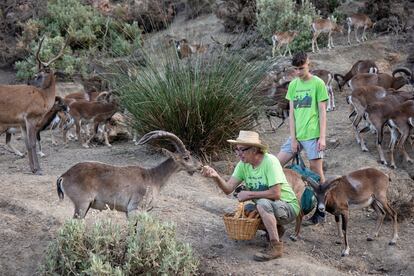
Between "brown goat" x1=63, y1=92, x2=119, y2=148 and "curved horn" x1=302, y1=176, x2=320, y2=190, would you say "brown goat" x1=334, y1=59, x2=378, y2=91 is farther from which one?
"curved horn" x1=302, y1=176, x2=320, y2=190

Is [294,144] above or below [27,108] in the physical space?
above

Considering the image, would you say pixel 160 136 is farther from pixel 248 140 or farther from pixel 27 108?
pixel 27 108

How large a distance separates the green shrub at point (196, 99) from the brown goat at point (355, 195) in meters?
3.28

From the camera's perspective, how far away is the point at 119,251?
709cm

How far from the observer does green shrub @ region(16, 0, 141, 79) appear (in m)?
20.2

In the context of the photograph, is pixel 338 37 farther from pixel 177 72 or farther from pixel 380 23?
pixel 177 72

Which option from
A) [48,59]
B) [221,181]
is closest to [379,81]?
[221,181]

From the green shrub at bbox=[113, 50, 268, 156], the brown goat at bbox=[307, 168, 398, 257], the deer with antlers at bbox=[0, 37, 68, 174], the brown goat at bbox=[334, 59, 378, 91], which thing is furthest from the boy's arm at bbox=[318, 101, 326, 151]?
the brown goat at bbox=[334, 59, 378, 91]

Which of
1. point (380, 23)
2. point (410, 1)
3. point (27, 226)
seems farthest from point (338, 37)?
point (27, 226)

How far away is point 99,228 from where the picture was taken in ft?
23.2

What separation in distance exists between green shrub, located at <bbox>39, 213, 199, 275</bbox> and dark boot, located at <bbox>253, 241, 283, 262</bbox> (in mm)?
749

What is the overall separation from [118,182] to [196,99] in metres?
3.76

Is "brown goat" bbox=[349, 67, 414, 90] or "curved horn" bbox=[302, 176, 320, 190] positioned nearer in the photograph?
"curved horn" bbox=[302, 176, 320, 190]

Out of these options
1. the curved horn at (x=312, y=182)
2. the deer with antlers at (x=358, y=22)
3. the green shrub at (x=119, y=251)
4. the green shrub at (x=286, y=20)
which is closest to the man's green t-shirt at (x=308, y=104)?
the curved horn at (x=312, y=182)
